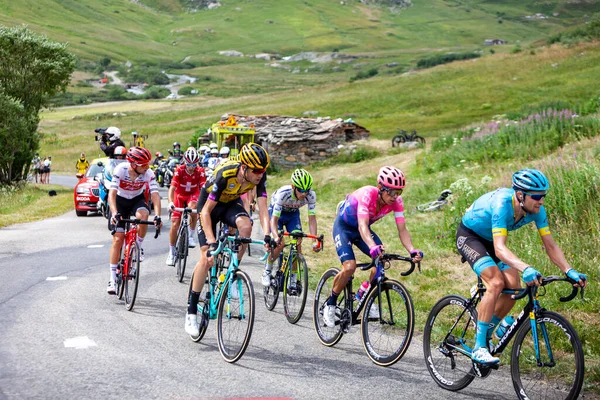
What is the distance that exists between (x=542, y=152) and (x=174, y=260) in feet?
37.4

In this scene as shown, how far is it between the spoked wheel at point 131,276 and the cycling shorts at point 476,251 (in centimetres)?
461

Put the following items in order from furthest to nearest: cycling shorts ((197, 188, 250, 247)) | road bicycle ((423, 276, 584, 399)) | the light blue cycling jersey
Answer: cycling shorts ((197, 188, 250, 247))
the light blue cycling jersey
road bicycle ((423, 276, 584, 399))

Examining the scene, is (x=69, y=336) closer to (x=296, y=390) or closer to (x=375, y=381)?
(x=296, y=390)

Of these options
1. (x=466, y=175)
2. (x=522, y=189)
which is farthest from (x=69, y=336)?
(x=466, y=175)

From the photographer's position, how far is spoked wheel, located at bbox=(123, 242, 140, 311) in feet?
32.2

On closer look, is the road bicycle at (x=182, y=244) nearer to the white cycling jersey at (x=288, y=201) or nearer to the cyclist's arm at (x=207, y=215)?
the white cycling jersey at (x=288, y=201)

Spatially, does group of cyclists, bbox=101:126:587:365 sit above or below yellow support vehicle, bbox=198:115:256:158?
below

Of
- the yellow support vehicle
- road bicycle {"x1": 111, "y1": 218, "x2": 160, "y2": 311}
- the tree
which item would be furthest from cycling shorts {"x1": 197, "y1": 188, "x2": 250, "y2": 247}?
the tree

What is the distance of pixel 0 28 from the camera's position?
123 ft

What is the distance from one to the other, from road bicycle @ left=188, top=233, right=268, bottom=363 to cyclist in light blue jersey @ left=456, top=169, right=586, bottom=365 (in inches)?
88.6

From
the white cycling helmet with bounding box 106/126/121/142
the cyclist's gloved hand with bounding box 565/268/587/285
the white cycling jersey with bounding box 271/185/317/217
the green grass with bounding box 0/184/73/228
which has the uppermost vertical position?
the white cycling helmet with bounding box 106/126/121/142

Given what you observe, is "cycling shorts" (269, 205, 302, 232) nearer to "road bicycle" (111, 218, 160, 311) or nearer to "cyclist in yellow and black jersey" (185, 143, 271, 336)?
"road bicycle" (111, 218, 160, 311)

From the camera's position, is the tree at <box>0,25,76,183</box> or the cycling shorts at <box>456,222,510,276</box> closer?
the cycling shorts at <box>456,222,510,276</box>

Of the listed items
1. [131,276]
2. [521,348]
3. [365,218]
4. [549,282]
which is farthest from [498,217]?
[131,276]
